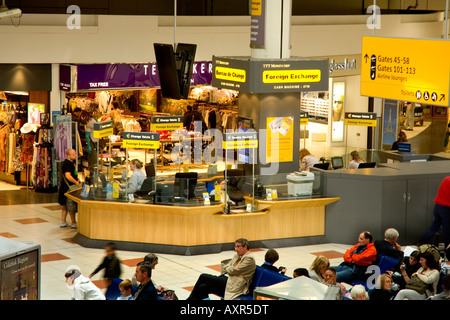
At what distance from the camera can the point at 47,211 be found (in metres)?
14.8

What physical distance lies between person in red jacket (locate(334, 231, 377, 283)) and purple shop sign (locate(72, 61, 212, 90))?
874cm

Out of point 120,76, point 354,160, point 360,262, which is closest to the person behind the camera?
point 360,262

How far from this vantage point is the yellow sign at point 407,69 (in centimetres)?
1020

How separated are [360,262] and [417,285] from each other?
172 cm

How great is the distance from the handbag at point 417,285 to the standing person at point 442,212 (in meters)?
3.75

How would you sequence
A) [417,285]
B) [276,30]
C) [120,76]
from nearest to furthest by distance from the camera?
[417,285]
[276,30]
[120,76]

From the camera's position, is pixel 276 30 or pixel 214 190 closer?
pixel 214 190

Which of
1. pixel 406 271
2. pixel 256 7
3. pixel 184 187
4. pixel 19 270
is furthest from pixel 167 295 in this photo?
pixel 256 7

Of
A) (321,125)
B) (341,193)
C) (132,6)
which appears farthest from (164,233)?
(321,125)

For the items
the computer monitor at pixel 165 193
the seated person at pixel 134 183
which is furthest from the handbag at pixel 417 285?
the seated person at pixel 134 183

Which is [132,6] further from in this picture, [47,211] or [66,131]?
[47,211]

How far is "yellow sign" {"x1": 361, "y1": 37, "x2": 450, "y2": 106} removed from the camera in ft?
33.5

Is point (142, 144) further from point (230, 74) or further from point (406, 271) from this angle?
point (406, 271)

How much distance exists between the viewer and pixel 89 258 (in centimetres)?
1168
